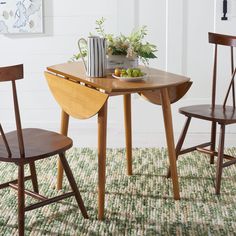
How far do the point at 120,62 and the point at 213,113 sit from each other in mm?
664

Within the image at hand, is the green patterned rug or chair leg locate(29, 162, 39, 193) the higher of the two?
chair leg locate(29, 162, 39, 193)

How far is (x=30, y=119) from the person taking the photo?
4453 millimetres

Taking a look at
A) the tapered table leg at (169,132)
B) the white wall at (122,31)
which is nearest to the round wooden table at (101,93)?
the tapered table leg at (169,132)

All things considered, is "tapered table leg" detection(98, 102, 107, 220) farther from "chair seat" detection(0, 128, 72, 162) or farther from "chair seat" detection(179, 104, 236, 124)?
"chair seat" detection(179, 104, 236, 124)

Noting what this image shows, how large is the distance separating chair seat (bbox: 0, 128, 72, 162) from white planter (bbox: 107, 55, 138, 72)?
1.82 feet

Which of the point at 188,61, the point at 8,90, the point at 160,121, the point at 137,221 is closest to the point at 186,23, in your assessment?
the point at 188,61

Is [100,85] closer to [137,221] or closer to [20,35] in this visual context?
[137,221]

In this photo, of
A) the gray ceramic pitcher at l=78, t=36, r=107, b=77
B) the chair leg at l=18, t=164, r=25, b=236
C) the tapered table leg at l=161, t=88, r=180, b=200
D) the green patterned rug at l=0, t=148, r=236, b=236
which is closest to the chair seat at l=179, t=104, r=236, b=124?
the tapered table leg at l=161, t=88, r=180, b=200

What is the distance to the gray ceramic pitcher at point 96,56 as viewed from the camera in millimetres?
3121

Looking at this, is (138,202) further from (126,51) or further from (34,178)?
(126,51)

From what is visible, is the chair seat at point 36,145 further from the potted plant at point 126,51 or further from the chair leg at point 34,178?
the potted plant at point 126,51

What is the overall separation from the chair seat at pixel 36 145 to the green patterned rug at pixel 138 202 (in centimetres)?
42

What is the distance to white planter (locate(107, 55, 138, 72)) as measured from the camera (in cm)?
330

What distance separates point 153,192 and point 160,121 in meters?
1.05
